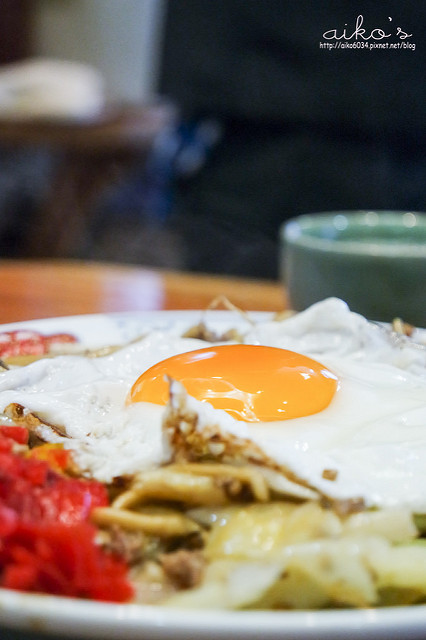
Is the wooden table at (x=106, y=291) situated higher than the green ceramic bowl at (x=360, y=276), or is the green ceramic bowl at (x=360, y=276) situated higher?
the green ceramic bowl at (x=360, y=276)

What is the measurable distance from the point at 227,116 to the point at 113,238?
1.89 metres

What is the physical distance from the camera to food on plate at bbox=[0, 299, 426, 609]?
86cm

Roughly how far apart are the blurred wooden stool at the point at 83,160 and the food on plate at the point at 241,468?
3.93 m

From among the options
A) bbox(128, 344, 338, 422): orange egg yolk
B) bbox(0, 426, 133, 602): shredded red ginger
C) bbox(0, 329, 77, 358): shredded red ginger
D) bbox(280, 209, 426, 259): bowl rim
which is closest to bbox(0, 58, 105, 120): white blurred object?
bbox(280, 209, 426, 259): bowl rim

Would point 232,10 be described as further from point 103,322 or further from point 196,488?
point 196,488

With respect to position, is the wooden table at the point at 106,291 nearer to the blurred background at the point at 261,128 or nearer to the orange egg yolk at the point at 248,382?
the orange egg yolk at the point at 248,382

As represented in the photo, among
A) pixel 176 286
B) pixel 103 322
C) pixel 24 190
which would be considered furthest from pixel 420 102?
pixel 24 190

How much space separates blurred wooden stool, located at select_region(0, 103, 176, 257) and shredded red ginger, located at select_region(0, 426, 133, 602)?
14.1ft

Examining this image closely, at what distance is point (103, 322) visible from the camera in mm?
1751

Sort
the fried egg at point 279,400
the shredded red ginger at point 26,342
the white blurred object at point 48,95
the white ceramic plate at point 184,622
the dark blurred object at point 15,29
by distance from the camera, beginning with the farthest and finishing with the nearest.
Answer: the dark blurred object at point 15,29, the white blurred object at point 48,95, the shredded red ginger at point 26,342, the fried egg at point 279,400, the white ceramic plate at point 184,622

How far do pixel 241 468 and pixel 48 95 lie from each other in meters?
4.98

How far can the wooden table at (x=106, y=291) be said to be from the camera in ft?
7.25

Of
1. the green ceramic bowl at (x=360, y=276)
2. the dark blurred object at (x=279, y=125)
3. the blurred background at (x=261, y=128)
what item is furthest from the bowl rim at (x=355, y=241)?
the dark blurred object at (x=279, y=125)

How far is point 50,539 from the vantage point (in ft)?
2.62
